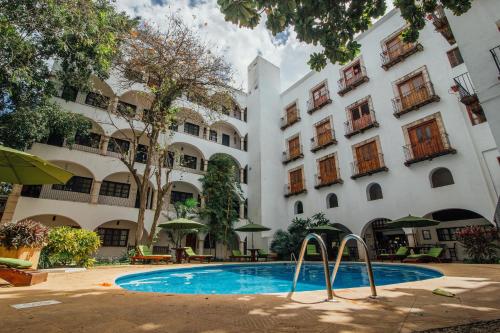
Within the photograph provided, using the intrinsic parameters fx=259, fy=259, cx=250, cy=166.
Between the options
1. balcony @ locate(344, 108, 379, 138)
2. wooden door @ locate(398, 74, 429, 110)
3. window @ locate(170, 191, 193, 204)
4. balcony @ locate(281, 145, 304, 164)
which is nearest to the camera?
wooden door @ locate(398, 74, 429, 110)

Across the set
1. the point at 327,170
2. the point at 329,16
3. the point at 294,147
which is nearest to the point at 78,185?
the point at 294,147

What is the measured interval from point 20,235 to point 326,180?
16.2 m

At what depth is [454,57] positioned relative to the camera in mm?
13195

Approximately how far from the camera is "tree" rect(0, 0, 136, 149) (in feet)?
34.0

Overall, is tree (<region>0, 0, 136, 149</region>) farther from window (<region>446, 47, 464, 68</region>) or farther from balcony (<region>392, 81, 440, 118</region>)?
window (<region>446, 47, 464, 68</region>)

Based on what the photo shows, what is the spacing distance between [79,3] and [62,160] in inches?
337

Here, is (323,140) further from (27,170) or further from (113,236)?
(27,170)

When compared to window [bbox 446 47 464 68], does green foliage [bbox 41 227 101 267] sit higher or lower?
lower

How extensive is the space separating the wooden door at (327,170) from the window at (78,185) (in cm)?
1585

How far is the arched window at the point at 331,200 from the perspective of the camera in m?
17.8

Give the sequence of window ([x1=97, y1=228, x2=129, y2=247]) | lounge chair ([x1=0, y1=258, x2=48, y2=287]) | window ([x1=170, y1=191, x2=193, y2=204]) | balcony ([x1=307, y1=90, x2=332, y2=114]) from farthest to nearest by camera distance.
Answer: window ([x1=170, y1=191, x2=193, y2=204]) → balcony ([x1=307, y1=90, x2=332, y2=114]) → window ([x1=97, y1=228, x2=129, y2=247]) → lounge chair ([x1=0, y1=258, x2=48, y2=287])

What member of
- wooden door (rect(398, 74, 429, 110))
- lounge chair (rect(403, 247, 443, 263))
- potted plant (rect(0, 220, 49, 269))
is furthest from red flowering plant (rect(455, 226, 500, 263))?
potted plant (rect(0, 220, 49, 269))

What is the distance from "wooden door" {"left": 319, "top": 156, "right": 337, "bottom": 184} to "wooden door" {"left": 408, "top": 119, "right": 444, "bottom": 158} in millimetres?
5054

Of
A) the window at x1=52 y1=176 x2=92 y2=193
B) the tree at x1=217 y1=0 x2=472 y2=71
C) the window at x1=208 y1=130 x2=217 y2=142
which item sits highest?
the window at x1=208 y1=130 x2=217 y2=142
